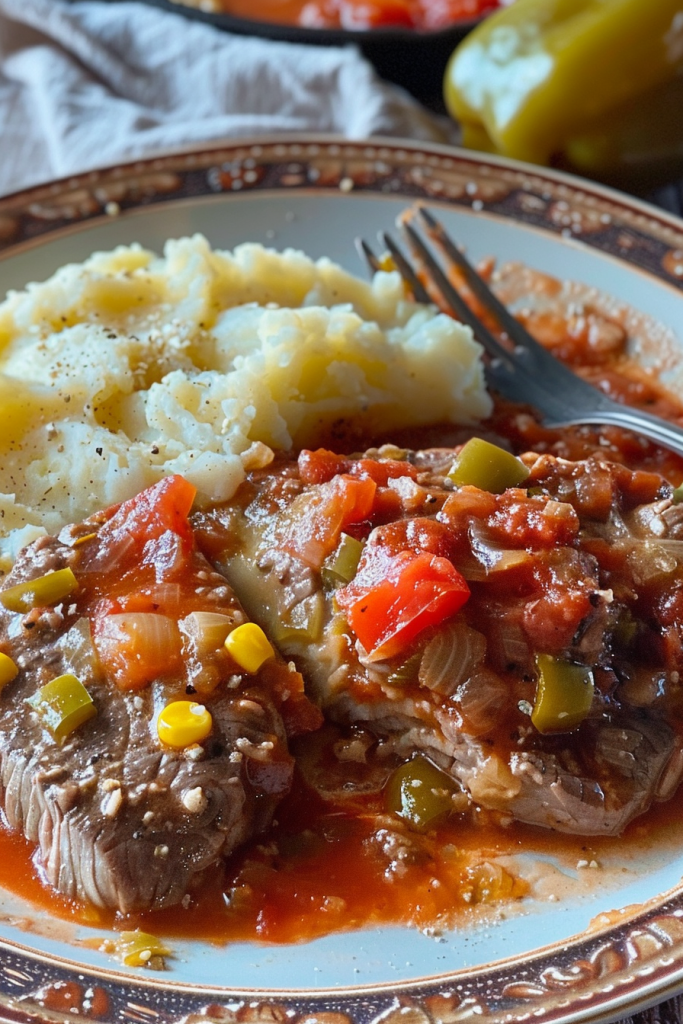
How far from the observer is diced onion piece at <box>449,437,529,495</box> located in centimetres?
420

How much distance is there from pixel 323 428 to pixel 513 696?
207 centimetres

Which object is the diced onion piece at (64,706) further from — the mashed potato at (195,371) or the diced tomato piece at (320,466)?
the diced tomato piece at (320,466)

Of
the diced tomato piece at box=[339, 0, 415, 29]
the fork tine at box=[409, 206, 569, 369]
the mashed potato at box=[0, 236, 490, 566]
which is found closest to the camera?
the mashed potato at box=[0, 236, 490, 566]

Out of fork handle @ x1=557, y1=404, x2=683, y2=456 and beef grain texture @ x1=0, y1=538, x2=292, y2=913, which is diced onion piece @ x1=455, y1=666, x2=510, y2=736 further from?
fork handle @ x1=557, y1=404, x2=683, y2=456

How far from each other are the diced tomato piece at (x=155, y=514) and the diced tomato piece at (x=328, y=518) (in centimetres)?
43

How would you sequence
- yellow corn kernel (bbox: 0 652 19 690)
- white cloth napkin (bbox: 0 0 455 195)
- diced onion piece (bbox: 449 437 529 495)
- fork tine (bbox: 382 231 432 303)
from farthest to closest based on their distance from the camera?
white cloth napkin (bbox: 0 0 455 195) < fork tine (bbox: 382 231 432 303) < diced onion piece (bbox: 449 437 529 495) < yellow corn kernel (bbox: 0 652 19 690)

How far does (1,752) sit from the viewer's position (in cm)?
370

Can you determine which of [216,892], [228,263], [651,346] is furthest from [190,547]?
[651,346]

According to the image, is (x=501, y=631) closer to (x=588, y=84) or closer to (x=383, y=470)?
(x=383, y=470)

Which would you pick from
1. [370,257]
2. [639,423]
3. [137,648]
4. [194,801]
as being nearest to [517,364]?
[639,423]

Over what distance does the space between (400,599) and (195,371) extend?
6.74 feet

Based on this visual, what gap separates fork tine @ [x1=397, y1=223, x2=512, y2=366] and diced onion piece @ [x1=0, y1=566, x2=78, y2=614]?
9.65ft

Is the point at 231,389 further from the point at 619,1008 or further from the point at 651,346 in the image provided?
the point at 619,1008

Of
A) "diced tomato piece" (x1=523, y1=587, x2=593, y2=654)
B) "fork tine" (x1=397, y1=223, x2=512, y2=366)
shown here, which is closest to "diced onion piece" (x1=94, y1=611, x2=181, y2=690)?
"diced tomato piece" (x1=523, y1=587, x2=593, y2=654)
